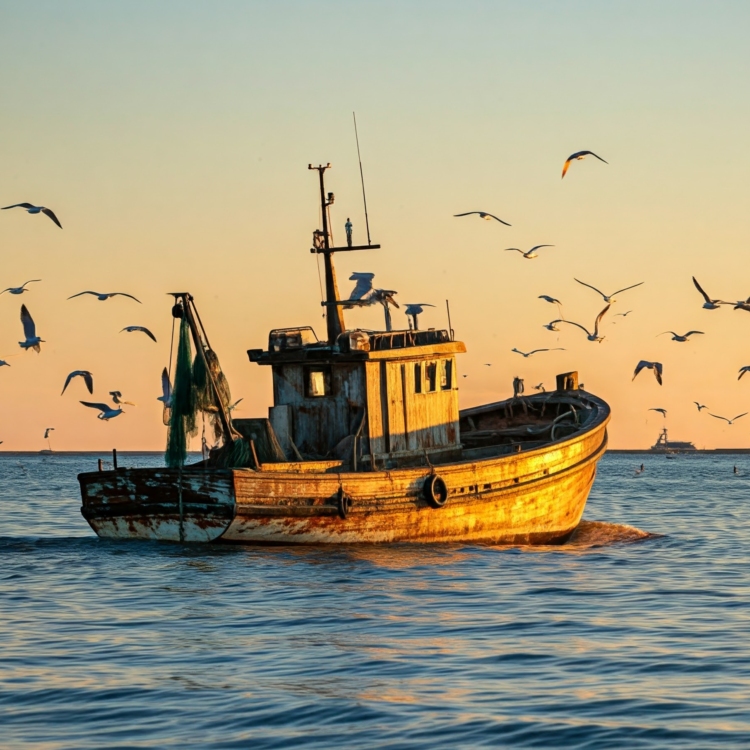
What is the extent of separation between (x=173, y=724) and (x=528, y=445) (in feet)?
64.4

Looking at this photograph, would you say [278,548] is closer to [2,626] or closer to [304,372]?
[304,372]

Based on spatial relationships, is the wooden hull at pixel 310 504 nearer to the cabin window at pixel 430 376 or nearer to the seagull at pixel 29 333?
the cabin window at pixel 430 376

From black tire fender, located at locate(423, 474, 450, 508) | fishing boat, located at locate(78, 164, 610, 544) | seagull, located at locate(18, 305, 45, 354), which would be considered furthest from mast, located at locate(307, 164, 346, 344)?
seagull, located at locate(18, 305, 45, 354)

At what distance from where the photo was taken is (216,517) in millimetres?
22531

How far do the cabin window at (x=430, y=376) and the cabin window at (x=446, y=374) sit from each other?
0.25 metres

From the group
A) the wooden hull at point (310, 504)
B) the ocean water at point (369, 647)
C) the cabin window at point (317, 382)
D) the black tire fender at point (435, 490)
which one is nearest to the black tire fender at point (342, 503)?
the wooden hull at point (310, 504)

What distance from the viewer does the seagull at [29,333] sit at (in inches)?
1277

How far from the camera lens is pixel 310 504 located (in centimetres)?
2323

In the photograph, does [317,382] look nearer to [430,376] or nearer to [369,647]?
[430,376]

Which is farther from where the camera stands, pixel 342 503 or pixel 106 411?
pixel 106 411

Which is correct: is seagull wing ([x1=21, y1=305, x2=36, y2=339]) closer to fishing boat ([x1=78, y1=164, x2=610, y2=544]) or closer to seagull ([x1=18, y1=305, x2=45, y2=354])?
seagull ([x1=18, y1=305, x2=45, y2=354])

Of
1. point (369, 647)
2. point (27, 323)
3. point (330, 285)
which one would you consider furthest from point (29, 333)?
point (369, 647)

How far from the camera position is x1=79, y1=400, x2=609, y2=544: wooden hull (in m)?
22.6

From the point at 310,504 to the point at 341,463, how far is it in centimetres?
186
